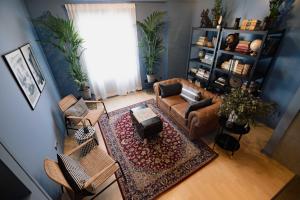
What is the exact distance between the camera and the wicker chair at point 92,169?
4.77ft

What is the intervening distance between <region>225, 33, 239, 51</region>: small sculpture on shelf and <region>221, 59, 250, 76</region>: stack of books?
0.28 m

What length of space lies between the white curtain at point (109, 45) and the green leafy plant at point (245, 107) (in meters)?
2.88

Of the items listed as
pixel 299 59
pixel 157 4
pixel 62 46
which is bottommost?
pixel 299 59

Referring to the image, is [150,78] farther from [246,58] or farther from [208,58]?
[246,58]

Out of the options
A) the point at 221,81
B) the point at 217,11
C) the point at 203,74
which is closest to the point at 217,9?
the point at 217,11

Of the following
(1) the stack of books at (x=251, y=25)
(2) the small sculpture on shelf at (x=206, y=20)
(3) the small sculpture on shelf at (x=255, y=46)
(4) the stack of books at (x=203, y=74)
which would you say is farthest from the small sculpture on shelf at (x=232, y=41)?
(4) the stack of books at (x=203, y=74)

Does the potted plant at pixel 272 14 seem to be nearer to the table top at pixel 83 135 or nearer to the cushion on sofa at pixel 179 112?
the cushion on sofa at pixel 179 112

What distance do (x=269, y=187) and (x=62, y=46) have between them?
14.2 feet

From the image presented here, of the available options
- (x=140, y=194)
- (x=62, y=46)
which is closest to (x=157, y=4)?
(x=62, y=46)

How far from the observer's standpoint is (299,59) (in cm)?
233

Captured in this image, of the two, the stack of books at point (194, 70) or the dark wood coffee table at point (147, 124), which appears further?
the stack of books at point (194, 70)

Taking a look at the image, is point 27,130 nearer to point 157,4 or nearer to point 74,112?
point 74,112

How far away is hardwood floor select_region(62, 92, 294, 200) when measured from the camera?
191 centimetres

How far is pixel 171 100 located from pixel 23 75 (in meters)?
2.54
